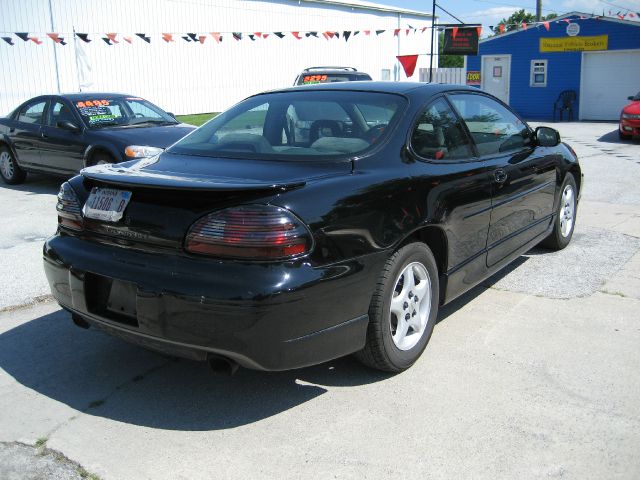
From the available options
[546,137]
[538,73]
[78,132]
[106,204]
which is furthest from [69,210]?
[538,73]

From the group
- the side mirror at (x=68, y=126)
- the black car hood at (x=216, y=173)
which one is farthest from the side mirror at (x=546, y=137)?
the side mirror at (x=68, y=126)

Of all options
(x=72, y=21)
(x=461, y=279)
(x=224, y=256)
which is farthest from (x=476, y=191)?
(x=72, y=21)

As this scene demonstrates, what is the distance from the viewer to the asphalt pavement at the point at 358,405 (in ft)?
9.30

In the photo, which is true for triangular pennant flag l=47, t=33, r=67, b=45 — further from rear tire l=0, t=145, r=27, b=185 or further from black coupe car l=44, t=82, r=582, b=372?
black coupe car l=44, t=82, r=582, b=372

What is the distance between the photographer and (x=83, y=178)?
141 inches

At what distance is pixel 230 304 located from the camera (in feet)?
9.29

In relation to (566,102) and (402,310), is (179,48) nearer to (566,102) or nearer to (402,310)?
(566,102)

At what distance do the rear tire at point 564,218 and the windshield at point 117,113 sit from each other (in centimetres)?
637

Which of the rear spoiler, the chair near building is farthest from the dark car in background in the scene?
the chair near building

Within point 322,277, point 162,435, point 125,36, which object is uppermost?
point 125,36

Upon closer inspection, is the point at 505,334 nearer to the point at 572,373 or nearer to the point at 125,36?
the point at 572,373

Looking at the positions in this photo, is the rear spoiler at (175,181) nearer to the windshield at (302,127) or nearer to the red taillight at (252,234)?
the red taillight at (252,234)

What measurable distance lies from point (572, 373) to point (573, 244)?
3.01m

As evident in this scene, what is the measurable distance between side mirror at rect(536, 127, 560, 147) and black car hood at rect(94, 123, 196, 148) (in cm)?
525
